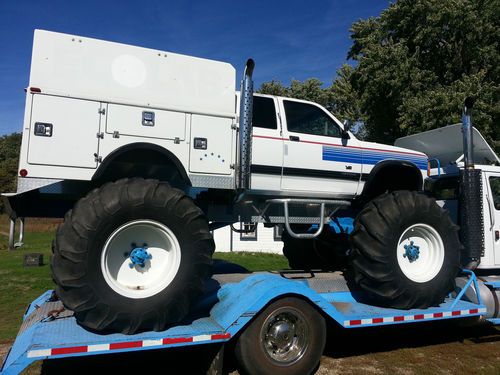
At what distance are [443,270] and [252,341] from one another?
9.72 feet

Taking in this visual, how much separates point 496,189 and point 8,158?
68984 mm

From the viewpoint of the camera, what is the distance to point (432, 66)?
661 inches

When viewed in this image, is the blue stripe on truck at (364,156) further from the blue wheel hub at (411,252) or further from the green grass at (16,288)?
the green grass at (16,288)

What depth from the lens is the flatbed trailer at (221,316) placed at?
4109 mm

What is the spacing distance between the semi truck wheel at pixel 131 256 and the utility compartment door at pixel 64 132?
582 mm

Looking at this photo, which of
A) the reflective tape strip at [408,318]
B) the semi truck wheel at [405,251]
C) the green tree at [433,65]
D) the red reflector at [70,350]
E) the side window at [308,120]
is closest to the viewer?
the red reflector at [70,350]

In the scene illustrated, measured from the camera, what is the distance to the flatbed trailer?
13.5 ft

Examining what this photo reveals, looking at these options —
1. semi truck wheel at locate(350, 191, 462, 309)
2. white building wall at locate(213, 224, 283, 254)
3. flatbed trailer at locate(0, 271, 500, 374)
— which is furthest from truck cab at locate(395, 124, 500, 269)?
white building wall at locate(213, 224, 283, 254)

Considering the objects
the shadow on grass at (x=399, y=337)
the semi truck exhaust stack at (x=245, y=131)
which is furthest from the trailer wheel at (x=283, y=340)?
the semi truck exhaust stack at (x=245, y=131)

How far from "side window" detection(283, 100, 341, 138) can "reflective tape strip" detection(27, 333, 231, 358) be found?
3.15 metres

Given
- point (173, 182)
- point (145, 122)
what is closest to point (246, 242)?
point (173, 182)

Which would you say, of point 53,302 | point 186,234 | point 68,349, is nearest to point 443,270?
point 186,234

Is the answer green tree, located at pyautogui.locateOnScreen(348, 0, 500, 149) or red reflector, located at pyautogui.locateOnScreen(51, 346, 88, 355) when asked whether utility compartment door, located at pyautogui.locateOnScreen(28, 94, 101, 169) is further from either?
green tree, located at pyautogui.locateOnScreen(348, 0, 500, 149)

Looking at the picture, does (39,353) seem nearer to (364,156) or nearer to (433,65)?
(364,156)
